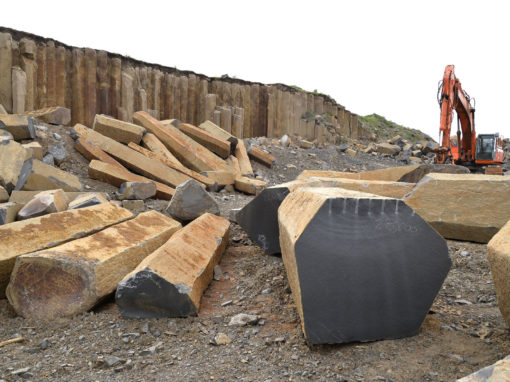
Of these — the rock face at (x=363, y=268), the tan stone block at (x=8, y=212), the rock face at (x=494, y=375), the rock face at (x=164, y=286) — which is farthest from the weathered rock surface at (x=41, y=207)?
the rock face at (x=494, y=375)

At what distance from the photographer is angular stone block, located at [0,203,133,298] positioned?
3387 mm

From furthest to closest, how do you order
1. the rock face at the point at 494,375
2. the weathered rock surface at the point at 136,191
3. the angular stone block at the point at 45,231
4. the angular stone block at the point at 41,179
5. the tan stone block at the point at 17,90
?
the tan stone block at the point at 17,90, the weathered rock surface at the point at 136,191, the angular stone block at the point at 41,179, the angular stone block at the point at 45,231, the rock face at the point at 494,375

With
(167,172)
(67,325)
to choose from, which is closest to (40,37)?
(167,172)

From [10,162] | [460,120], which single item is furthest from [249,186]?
[460,120]

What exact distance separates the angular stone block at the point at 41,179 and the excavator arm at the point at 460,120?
8540mm

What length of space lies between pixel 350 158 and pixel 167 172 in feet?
32.2

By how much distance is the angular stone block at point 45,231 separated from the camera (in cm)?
339

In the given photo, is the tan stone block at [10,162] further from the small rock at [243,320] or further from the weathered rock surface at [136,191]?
the small rock at [243,320]

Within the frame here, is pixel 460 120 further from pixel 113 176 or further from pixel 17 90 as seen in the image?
pixel 17 90

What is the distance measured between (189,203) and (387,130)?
81.8 ft

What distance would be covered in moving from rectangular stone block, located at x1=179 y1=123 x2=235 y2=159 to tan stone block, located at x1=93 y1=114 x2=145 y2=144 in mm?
1680

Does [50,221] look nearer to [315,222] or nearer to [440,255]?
[315,222]

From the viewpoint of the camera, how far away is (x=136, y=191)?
6312 mm

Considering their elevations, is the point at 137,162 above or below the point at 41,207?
above
